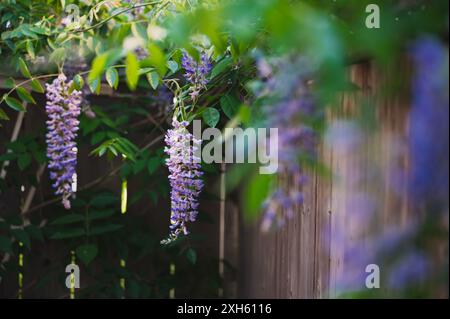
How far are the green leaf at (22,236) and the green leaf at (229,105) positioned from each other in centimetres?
138

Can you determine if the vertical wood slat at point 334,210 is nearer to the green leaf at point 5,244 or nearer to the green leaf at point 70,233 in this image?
the green leaf at point 70,233

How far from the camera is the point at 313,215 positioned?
2002 mm

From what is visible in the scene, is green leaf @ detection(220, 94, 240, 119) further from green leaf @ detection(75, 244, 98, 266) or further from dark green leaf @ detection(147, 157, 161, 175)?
green leaf @ detection(75, 244, 98, 266)

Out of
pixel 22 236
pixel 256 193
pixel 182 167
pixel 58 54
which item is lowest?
pixel 256 193

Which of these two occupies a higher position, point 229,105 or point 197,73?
point 197,73

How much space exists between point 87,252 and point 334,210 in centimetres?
137

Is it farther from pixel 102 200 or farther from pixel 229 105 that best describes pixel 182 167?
pixel 102 200

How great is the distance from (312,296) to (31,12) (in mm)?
1456

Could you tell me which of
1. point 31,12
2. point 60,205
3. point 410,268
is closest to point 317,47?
point 410,268

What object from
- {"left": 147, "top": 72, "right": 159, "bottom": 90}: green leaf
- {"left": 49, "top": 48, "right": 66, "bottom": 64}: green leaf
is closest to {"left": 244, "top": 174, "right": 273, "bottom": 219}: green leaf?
{"left": 147, "top": 72, "right": 159, "bottom": 90}: green leaf

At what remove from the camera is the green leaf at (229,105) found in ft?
5.52

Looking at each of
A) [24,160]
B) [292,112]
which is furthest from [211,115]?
[24,160]

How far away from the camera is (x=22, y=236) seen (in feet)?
8.95
